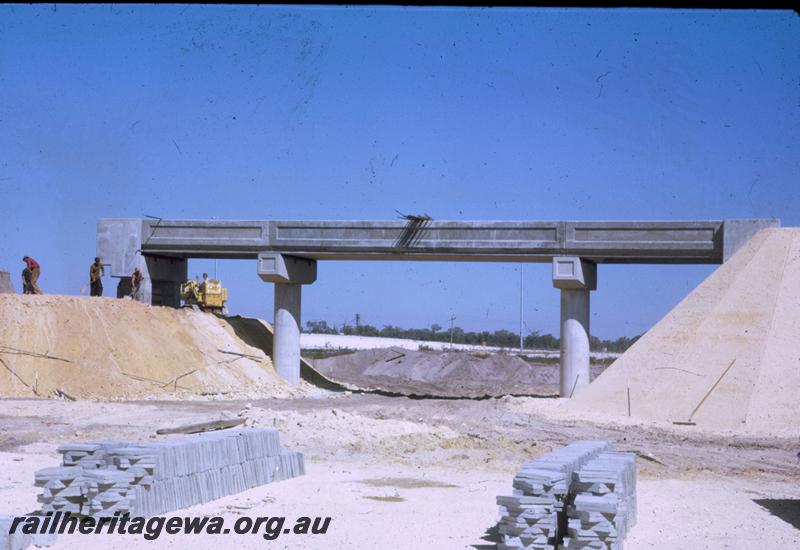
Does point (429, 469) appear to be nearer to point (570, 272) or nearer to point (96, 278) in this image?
point (570, 272)

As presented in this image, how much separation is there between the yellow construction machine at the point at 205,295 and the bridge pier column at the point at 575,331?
13.8 m

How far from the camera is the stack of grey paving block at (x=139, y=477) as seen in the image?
1138cm

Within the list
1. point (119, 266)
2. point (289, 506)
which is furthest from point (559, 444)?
point (119, 266)

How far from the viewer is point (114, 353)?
30.5 metres

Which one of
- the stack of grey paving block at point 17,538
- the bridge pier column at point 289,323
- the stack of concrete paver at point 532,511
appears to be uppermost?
the bridge pier column at point 289,323

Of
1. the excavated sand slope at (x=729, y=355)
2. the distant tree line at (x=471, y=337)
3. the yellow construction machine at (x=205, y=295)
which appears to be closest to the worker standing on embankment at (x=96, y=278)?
the yellow construction machine at (x=205, y=295)

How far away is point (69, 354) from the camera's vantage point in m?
29.6

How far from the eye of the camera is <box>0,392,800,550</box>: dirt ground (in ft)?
38.3

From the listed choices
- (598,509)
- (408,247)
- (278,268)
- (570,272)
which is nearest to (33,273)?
(278,268)

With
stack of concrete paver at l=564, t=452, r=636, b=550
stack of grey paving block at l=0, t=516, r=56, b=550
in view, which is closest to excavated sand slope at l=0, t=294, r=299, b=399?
stack of grey paving block at l=0, t=516, r=56, b=550

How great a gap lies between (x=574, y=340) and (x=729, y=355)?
657 centimetres

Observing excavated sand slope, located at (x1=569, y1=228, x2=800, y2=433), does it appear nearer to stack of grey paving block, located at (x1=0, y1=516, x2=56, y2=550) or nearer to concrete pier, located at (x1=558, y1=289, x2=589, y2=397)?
concrete pier, located at (x1=558, y1=289, x2=589, y2=397)

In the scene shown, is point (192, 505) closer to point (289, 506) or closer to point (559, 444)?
point (289, 506)

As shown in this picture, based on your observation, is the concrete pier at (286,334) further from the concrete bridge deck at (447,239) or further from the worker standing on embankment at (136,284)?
the worker standing on embankment at (136,284)
